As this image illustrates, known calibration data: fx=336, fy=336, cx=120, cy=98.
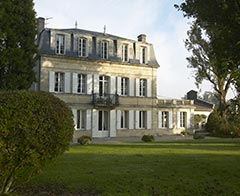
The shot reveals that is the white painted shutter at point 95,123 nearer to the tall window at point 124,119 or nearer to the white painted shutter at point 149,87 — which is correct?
the tall window at point 124,119

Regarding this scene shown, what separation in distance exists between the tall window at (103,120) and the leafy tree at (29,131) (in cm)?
2366

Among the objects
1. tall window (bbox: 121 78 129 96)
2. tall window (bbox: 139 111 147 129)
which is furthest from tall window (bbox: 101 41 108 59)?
tall window (bbox: 139 111 147 129)

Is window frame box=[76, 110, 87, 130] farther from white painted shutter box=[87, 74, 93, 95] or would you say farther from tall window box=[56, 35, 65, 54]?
tall window box=[56, 35, 65, 54]

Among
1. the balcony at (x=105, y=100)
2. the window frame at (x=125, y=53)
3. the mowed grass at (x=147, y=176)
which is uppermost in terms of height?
the window frame at (x=125, y=53)

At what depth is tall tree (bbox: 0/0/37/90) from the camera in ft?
57.6

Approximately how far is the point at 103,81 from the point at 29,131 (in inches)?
989

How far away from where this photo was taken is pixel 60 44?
2903 centimetres

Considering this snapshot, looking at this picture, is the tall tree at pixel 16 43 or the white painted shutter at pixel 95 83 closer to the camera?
the tall tree at pixel 16 43

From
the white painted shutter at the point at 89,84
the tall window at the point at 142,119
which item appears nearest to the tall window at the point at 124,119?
the tall window at the point at 142,119

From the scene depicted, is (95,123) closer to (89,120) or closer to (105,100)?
(89,120)

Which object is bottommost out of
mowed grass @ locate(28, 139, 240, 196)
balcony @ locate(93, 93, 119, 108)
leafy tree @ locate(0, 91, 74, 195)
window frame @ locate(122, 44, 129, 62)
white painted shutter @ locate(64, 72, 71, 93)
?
mowed grass @ locate(28, 139, 240, 196)

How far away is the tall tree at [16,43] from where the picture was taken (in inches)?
691

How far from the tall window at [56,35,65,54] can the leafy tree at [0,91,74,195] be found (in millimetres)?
23138

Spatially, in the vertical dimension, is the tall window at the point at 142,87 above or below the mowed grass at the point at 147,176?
A: above
